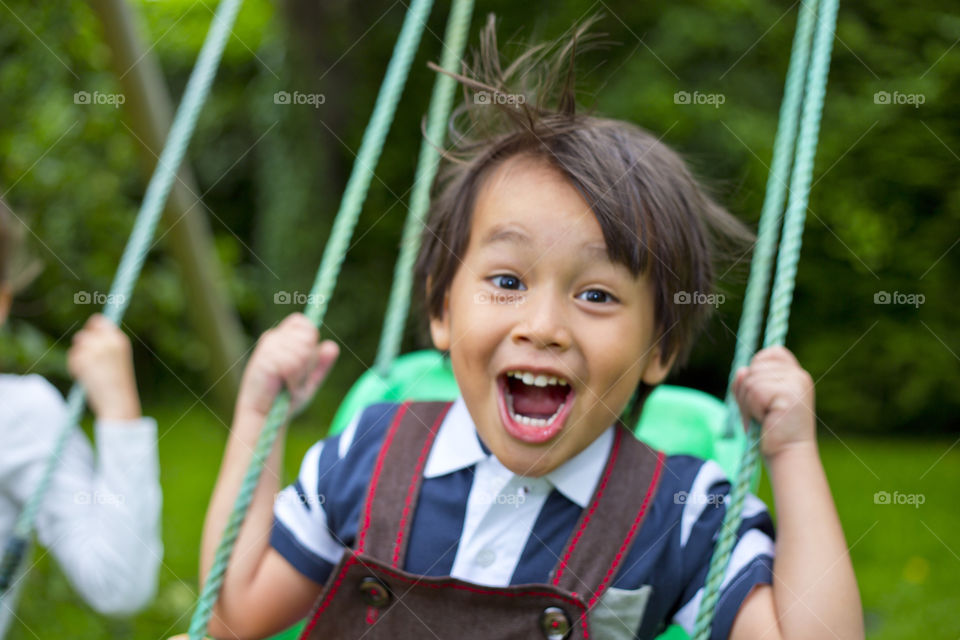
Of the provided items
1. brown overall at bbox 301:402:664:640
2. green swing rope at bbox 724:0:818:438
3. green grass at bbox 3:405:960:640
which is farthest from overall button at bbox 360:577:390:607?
green grass at bbox 3:405:960:640

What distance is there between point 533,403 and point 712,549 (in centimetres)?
21

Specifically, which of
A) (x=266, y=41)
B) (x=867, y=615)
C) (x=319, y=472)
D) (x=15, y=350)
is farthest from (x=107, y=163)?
(x=266, y=41)

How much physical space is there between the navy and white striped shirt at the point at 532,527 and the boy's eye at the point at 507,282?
0.16 meters

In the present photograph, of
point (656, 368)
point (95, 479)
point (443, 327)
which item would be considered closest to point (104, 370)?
point (95, 479)

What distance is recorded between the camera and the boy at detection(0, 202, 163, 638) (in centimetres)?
114

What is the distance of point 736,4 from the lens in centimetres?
359

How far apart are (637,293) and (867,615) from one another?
1.95m

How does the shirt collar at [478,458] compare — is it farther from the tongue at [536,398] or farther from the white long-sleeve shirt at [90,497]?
the white long-sleeve shirt at [90,497]

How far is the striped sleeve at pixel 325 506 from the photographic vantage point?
36.9 inches

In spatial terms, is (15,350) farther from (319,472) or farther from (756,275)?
(756,275)

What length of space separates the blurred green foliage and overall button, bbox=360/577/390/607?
3.53ft
